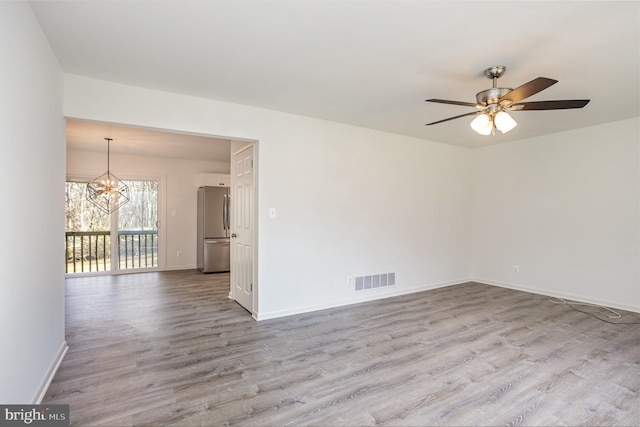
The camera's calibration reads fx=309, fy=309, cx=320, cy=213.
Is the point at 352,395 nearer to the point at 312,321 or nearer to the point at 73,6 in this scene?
the point at 312,321

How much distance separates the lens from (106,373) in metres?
2.44

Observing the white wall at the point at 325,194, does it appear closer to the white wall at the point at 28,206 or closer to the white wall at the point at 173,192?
the white wall at the point at 28,206

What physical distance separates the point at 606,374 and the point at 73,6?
4536 mm

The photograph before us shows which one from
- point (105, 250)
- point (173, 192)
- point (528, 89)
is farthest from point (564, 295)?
point (105, 250)

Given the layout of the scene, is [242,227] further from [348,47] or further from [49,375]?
[348,47]

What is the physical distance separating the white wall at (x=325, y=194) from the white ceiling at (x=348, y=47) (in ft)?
0.80

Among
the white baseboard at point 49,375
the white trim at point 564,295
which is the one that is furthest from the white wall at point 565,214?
the white baseboard at point 49,375

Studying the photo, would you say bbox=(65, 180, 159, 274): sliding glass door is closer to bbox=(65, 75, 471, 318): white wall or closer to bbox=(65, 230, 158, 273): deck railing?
bbox=(65, 230, 158, 273): deck railing

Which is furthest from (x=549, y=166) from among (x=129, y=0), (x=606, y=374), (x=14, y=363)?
(x=14, y=363)

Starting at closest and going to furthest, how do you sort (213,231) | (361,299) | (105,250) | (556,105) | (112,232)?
1. (556,105)
2. (361,299)
3. (112,232)
4. (105,250)
5. (213,231)

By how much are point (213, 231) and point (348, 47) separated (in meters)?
5.49

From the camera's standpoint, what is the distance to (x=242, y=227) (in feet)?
14.0

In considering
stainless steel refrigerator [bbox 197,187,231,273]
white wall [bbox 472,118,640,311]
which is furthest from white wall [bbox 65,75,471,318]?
stainless steel refrigerator [bbox 197,187,231,273]

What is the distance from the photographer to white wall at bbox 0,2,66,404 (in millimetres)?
1564
